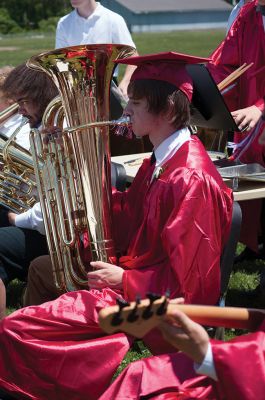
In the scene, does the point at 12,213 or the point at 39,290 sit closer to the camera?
the point at 39,290

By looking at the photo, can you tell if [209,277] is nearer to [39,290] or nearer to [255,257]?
[39,290]

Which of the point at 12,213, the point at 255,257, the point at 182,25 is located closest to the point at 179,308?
the point at 12,213

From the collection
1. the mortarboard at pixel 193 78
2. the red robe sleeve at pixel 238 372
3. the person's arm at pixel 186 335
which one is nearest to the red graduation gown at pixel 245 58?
the mortarboard at pixel 193 78

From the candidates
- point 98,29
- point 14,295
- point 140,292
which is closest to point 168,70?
point 140,292

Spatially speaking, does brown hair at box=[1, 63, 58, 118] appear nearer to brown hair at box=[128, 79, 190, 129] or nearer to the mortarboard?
the mortarboard

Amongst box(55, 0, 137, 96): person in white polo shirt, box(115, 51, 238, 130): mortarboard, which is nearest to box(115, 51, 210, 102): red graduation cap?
Answer: box(115, 51, 238, 130): mortarboard

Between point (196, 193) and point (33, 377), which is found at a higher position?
point (196, 193)

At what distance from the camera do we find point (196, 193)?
287cm

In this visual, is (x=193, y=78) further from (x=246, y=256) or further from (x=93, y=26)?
(x=93, y=26)

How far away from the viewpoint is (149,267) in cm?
301

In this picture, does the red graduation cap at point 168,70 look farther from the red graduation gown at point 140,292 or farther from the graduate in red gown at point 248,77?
the graduate in red gown at point 248,77

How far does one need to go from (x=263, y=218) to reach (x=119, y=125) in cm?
193

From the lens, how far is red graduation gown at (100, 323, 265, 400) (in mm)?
2172

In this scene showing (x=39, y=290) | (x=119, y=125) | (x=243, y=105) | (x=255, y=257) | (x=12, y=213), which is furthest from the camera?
(x=255, y=257)
